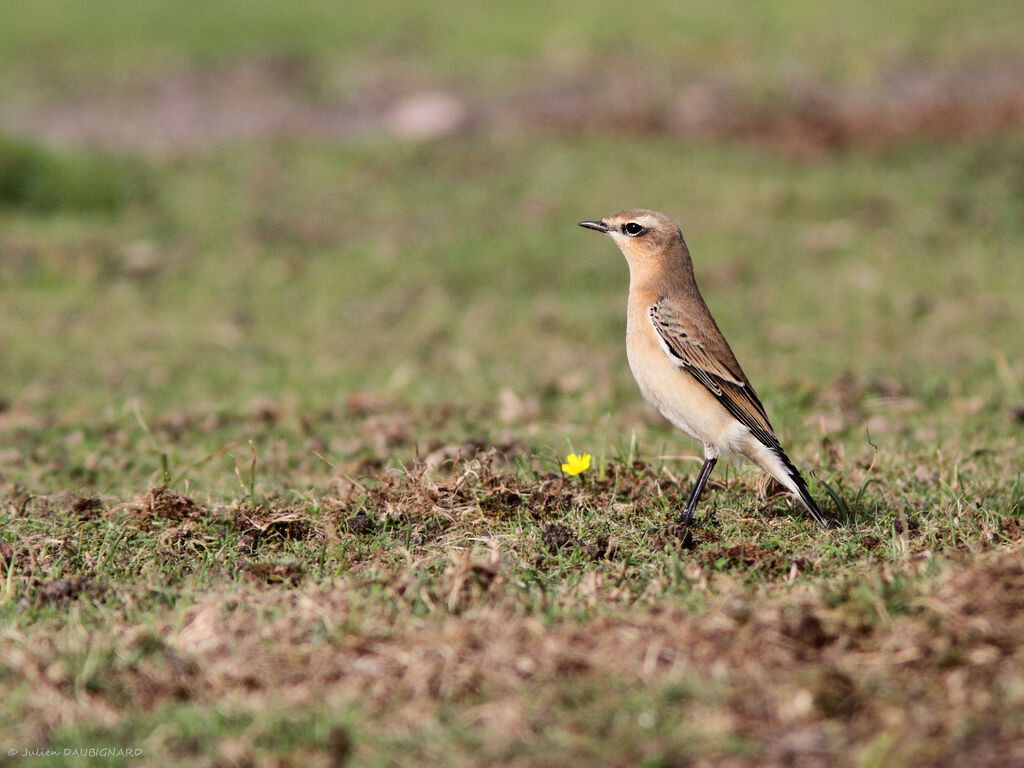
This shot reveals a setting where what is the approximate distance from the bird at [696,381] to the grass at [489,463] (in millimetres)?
222

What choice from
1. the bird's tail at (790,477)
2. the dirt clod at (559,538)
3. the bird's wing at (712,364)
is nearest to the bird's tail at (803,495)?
the bird's tail at (790,477)

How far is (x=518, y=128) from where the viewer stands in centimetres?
1759

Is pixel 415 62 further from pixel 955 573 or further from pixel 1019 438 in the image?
pixel 955 573

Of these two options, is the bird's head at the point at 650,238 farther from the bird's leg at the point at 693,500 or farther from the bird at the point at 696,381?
the bird's leg at the point at 693,500

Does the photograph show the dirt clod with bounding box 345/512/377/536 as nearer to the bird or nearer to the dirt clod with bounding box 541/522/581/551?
the dirt clod with bounding box 541/522/581/551

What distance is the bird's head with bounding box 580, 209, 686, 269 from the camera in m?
6.15

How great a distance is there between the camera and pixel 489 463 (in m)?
5.71

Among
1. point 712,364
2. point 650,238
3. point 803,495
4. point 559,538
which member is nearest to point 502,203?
point 650,238

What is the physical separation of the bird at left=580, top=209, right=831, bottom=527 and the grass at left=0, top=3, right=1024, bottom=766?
22 cm

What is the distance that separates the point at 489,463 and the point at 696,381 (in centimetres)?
103

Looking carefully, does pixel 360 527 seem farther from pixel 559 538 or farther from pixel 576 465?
pixel 576 465

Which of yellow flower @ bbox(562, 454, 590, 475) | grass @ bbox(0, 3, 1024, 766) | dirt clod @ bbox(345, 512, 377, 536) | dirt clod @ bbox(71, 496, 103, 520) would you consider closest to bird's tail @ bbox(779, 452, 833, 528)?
grass @ bbox(0, 3, 1024, 766)

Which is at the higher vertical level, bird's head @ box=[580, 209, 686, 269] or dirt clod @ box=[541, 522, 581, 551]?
bird's head @ box=[580, 209, 686, 269]

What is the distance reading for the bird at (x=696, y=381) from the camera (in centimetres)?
551
